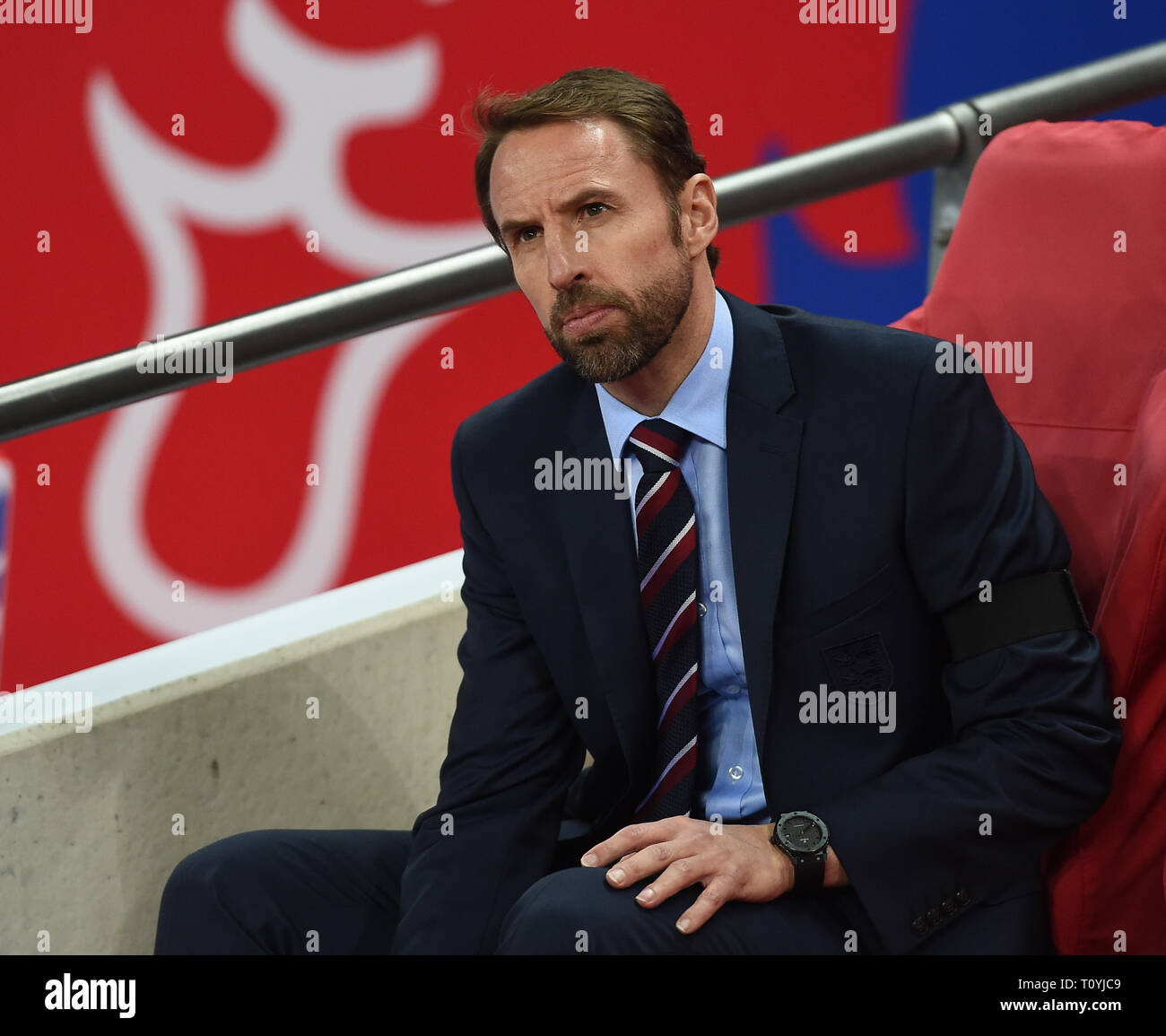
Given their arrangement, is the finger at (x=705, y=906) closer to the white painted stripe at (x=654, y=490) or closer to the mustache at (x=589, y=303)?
the white painted stripe at (x=654, y=490)

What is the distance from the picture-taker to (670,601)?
1419mm

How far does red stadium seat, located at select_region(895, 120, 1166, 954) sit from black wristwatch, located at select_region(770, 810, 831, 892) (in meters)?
0.23

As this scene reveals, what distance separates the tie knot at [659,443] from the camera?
56.5 inches

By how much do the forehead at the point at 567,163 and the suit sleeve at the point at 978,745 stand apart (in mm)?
382

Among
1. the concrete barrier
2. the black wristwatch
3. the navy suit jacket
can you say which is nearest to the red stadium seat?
the navy suit jacket

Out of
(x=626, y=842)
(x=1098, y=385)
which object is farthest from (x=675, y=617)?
(x=1098, y=385)

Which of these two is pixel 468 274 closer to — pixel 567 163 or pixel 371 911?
pixel 567 163

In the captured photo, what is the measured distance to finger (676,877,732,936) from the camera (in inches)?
48.2

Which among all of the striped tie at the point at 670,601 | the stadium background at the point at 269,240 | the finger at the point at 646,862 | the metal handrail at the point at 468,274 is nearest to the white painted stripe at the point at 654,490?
the striped tie at the point at 670,601

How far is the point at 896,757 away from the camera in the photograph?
1.37 metres

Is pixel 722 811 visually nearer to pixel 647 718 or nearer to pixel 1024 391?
pixel 647 718

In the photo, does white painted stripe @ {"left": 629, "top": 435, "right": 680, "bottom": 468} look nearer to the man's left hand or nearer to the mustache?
the mustache

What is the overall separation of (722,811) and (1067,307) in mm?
618

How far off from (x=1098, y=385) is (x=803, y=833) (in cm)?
55
